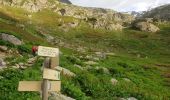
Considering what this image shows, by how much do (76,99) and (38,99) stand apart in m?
4.63

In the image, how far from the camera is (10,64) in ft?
101

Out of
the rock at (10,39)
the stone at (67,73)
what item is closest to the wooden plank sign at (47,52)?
the stone at (67,73)

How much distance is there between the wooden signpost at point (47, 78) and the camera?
13.8 metres

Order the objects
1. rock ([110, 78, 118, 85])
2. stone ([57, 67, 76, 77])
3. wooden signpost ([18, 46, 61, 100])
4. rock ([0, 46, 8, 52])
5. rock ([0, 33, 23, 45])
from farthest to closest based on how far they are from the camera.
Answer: rock ([0, 33, 23, 45]), rock ([0, 46, 8, 52]), rock ([110, 78, 118, 85]), stone ([57, 67, 76, 77]), wooden signpost ([18, 46, 61, 100])

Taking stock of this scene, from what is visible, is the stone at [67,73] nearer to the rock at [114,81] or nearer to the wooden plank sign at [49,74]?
the rock at [114,81]

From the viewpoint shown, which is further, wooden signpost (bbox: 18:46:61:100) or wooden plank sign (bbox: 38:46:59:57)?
wooden plank sign (bbox: 38:46:59:57)

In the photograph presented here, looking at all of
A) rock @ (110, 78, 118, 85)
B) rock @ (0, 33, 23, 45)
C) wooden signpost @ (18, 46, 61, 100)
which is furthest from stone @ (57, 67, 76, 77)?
wooden signpost @ (18, 46, 61, 100)

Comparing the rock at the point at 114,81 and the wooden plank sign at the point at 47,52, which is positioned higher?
the wooden plank sign at the point at 47,52

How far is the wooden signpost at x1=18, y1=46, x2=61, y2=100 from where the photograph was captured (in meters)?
13.8

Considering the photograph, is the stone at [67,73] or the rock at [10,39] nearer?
the stone at [67,73]

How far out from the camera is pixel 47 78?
13.8m

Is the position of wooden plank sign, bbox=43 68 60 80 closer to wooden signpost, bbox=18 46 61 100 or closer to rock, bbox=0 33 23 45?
wooden signpost, bbox=18 46 61 100

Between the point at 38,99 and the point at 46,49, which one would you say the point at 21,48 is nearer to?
the point at 38,99

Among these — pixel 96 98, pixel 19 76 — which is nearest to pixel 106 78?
pixel 96 98
